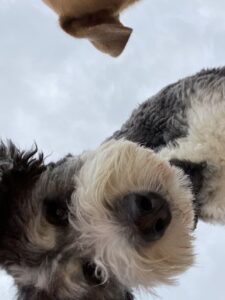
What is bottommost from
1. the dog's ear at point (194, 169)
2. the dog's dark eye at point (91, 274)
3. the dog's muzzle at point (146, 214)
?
the dog's dark eye at point (91, 274)

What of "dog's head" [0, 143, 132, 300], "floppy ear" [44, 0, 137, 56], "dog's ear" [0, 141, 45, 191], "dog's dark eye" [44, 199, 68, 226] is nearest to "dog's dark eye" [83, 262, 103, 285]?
"dog's head" [0, 143, 132, 300]

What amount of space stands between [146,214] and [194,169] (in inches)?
37.4

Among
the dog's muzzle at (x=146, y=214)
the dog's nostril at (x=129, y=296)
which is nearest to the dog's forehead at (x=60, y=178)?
the dog's muzzle at (x=146, y=214)

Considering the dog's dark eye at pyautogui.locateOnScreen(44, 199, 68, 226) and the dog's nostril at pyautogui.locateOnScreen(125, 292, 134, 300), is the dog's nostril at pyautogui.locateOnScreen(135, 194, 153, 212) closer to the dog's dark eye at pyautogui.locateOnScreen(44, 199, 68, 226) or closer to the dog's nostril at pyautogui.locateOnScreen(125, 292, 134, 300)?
the dog's dark eye at pyautogui.locateOnScreen(44, 199, 68, 226)

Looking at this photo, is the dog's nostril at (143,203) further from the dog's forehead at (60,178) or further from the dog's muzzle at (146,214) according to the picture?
the dog's forehead at (60,178)

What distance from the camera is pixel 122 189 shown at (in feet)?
7.93

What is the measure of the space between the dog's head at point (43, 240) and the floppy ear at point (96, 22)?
69 cm

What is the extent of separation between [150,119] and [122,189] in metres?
1.15

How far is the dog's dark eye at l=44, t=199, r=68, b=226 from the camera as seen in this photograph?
2.54 metres

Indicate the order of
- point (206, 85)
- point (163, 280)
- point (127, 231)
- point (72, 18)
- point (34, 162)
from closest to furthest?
point (127, 231) → point (163, 280) → point (34, 162) → point (72, 18) → point (206, 85)

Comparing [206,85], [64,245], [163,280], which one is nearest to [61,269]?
[64,245]

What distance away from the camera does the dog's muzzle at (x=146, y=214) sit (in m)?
2.38

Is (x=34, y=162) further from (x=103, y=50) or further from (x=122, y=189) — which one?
(x=103, y=50)

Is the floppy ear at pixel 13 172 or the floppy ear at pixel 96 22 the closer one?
the floppy ear at pixel 13 172
